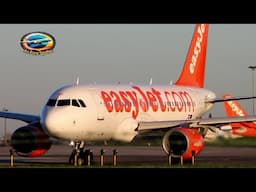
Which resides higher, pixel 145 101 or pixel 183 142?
pixel 145 101

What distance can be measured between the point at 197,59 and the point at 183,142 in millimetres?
15345

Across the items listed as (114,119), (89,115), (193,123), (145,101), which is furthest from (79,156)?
(145,101)

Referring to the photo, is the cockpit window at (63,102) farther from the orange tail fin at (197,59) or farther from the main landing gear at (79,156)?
the orange tail fin at (197,59)

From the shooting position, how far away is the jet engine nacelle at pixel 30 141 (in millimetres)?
35625

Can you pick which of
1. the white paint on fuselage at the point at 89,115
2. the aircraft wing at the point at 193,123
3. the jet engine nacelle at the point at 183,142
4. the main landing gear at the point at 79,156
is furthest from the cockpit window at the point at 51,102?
the jet engine nacelle at the point at 183,142

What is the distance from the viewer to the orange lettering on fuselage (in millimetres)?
34872

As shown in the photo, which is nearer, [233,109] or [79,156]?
[79,156]

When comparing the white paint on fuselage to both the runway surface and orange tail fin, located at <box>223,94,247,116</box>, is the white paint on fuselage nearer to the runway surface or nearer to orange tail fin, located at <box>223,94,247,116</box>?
the runway surface

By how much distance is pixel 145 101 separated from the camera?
37.5 meters

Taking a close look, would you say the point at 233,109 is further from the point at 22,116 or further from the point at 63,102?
the point at 63,102
